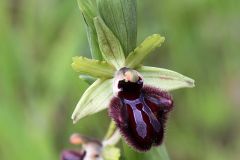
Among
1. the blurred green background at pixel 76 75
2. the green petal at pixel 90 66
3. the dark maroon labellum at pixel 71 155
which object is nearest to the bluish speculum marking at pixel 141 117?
the green petal at pixel 90 66

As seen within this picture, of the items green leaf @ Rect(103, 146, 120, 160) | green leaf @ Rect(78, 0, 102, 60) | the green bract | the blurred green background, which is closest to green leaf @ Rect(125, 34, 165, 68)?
the green bract

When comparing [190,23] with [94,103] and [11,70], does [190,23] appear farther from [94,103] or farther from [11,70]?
[94,103]

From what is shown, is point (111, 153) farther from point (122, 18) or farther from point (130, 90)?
point (122, 18)

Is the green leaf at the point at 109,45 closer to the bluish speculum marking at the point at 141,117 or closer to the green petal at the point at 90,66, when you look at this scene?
the green petal at the point at 90,66

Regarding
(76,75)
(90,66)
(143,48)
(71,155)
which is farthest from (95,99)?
(76,75)

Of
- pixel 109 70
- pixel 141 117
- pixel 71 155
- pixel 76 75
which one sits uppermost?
pixel 109 70
